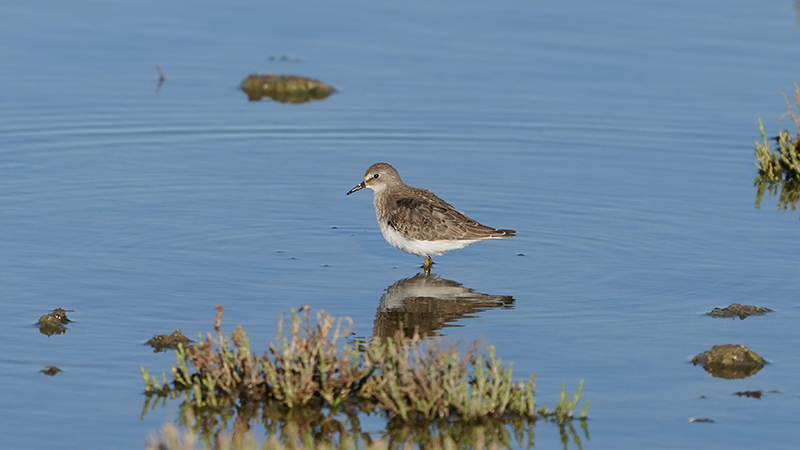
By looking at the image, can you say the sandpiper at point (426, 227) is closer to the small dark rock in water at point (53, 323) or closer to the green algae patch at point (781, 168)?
the small dark rock in water at point (53, 323)

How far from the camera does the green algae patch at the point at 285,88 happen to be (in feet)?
67.1

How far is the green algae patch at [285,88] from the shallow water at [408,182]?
33cm

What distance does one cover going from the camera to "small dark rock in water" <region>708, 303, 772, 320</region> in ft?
37.3

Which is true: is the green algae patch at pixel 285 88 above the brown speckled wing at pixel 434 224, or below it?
above

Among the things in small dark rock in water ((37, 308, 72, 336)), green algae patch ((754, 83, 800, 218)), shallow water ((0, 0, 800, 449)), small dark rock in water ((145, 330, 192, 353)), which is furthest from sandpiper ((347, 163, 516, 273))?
green algae patch ((754, 83, 800, 218))

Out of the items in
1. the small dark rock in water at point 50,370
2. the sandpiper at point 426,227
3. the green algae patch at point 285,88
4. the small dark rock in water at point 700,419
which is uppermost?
the green algae patch at point 285,88

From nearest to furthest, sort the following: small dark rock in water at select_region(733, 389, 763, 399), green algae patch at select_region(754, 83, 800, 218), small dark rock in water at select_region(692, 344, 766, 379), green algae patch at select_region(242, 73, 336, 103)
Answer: small dark rock in water at select_region(733, 389, 763, 399) → small dark rock in water at select_region(692, 344, 766, 379) → green algae patch at select_region(754, 83, 800, 218) → green algae patch at select_region(242, 73, 336, 103)

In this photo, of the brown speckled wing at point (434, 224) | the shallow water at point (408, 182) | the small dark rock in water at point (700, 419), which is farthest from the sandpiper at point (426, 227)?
the small dark rock in water at point (700, 419)

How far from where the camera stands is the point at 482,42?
75.6ft

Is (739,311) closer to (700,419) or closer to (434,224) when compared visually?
(700,419)

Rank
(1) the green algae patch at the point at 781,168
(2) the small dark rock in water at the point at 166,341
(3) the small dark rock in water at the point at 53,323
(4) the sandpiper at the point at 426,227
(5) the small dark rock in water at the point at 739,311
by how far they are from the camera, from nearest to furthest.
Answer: (2) the small dark rock in water at the point at 166,341
(3) the small dark rock in water at the point at 53,323
(5) the small dark rock in water at the point at 739,311
(4) the sandpiper at the point at 426,227
(1) the green algae patch at the point at 781,168

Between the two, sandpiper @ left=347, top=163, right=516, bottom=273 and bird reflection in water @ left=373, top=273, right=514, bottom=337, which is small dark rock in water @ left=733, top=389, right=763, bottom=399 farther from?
sandpiper @ left=347, top=163, right=516, bottom=273

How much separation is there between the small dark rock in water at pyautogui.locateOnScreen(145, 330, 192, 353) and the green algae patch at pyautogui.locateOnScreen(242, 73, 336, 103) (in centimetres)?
1058

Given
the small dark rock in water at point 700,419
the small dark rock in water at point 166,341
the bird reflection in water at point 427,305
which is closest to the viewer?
the small dark rock in water at point 700,419
